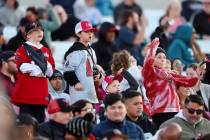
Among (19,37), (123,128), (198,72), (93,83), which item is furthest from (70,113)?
(19,37)

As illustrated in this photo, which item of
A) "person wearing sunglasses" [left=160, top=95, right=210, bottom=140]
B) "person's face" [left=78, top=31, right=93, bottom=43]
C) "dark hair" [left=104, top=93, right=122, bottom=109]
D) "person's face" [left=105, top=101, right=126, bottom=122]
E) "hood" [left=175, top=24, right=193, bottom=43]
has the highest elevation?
"person's face" [left=78, top=31, right=93, bottom=43]

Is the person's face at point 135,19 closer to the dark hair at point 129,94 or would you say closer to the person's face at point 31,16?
the person's face at point 31,16

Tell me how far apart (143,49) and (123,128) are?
8008mm

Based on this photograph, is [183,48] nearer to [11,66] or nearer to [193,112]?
[11,66]

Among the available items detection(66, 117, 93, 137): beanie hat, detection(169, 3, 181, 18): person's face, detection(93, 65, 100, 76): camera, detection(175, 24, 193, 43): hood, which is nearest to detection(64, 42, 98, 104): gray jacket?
detection(93, 65, 100, 76): camera

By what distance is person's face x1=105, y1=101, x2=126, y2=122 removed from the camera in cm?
1563

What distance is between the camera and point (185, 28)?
74.1ft

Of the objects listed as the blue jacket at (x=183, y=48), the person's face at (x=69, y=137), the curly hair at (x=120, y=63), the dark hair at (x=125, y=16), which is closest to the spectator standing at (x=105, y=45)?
the blue jacket at (x=183, y=48)

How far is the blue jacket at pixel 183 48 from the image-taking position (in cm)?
2246

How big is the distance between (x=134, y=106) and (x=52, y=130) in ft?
5.19

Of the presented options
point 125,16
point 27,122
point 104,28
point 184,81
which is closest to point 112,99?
point 27,122

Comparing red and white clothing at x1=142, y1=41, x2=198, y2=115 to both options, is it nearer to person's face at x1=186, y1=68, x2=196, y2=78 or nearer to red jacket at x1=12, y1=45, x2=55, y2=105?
red jacket at x1=12, y1=45, x2=55, y2=105

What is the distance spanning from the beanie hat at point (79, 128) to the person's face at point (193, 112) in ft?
7.21

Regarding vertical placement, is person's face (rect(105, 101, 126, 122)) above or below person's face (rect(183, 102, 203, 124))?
above
